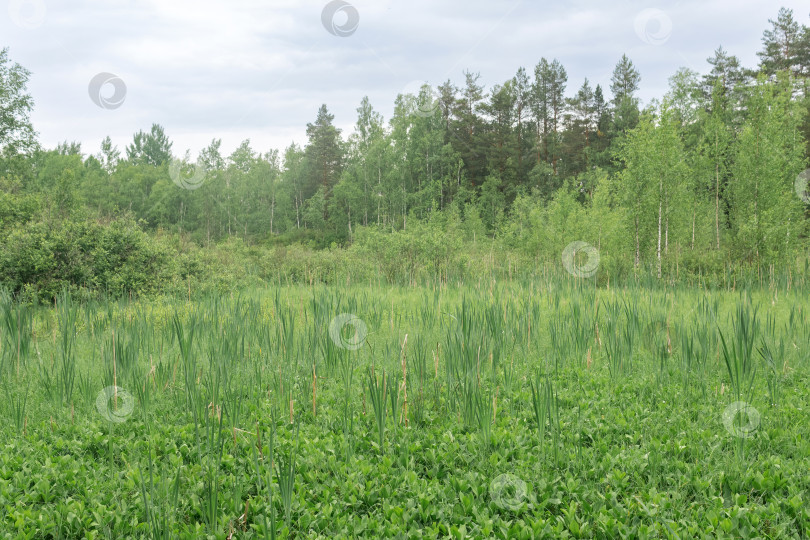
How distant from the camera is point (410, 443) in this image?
12.6ft

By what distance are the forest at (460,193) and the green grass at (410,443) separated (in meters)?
4.12

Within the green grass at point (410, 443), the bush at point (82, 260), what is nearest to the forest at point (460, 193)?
the bush at point (82, 260)

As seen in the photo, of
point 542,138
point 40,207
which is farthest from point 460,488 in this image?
point 542,138

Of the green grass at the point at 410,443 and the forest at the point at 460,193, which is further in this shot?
the forest at the point at 460,193

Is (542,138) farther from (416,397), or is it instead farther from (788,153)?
Answer: (416,397)

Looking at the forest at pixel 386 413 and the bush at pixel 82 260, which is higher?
the bush at pixel 82 260

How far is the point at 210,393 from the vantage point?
13.5 ft

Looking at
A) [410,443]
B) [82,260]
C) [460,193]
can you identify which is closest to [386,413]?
[410,443]

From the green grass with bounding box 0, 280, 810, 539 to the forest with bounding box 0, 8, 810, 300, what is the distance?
13.5ft

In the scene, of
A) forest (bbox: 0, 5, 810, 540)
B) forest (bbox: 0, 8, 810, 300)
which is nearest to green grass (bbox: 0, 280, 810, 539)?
forest (bbox: 0, 5, 810, 540)

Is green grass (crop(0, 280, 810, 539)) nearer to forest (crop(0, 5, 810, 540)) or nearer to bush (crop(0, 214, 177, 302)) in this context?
forest (crop(0, 5, 810, 540))

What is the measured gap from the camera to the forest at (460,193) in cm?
1366

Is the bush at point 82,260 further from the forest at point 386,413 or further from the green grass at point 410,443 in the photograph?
the green grass at point 410,443

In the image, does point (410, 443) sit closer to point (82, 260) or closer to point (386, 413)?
point (386, 413)
